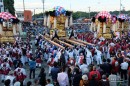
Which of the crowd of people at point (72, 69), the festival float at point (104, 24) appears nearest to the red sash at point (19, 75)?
the crowd of people at point (72, 69)

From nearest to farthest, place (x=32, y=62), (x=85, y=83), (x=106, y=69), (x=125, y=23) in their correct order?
(x=85, y=83)
(x=106, y=69)
(x=32, y=62)
(x=125, y=23)

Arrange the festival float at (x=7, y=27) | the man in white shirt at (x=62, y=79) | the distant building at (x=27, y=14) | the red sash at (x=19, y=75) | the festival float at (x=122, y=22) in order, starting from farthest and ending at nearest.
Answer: the distant building at (x=27, y=14) → the festival float at (x=122, y=22) → the festival float at (x=7, y=27) → the red sash at (x=19, y=75) → the man in white shirt at (x=62, y=79)

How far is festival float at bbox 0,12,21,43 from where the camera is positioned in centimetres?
3297

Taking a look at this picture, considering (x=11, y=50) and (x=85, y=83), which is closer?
(x=85, y=83)

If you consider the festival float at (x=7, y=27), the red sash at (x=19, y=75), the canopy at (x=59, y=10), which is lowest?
the red sash at (x=19, y=75)

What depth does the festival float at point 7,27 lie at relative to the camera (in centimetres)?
3297

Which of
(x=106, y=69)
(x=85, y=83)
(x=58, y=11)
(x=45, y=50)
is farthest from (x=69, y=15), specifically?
(x=85, y=83)

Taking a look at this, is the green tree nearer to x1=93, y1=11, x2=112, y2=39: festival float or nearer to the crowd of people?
x1=93, y1=11, x2=112, y2=39: festival float

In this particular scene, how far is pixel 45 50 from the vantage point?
25.0 meters

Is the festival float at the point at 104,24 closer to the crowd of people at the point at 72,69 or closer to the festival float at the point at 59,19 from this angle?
the festival float at the point at 59,19

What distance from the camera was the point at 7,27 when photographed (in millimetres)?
33969

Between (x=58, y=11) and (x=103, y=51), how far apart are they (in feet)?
33.0

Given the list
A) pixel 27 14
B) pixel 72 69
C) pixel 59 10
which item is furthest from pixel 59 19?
pixel 27 14

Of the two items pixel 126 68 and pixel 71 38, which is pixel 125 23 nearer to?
pixel 71 38
